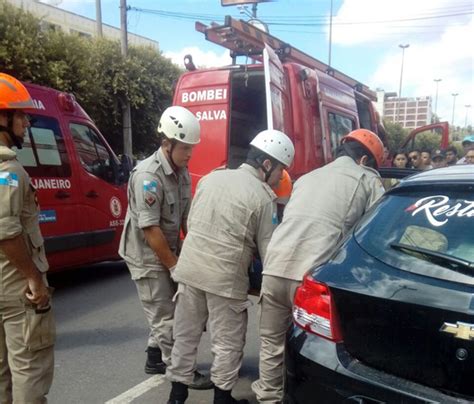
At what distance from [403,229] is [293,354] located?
0.69m

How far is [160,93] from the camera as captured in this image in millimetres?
15188

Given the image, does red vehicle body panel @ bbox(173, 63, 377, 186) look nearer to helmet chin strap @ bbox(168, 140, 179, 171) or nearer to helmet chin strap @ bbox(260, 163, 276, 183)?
helmet chin strap @ bbox(168, 140, 179, 171)

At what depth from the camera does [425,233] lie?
6.19 feet

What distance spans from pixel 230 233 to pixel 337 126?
4.25 meters

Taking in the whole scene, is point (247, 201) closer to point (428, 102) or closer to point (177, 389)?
point (177, 389)

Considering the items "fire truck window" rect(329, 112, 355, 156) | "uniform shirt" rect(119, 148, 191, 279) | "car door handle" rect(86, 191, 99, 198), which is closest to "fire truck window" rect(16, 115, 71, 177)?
"car door handle" rect(86, 191, 99, 198)

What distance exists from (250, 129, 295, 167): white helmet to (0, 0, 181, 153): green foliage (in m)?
8.08

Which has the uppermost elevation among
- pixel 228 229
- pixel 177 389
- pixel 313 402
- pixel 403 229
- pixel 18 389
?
pixel 403 229

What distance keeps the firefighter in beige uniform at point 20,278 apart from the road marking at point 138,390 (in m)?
0.75

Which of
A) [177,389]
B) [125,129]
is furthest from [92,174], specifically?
[125,129]

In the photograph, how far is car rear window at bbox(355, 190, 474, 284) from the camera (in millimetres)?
1754

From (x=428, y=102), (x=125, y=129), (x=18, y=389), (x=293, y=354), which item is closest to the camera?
(x=293, y=354)

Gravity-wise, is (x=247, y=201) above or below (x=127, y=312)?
above

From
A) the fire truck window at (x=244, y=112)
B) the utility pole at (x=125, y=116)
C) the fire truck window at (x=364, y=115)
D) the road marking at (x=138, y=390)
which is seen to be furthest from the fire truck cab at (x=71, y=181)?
the utility pole at (x=125, y=116)
